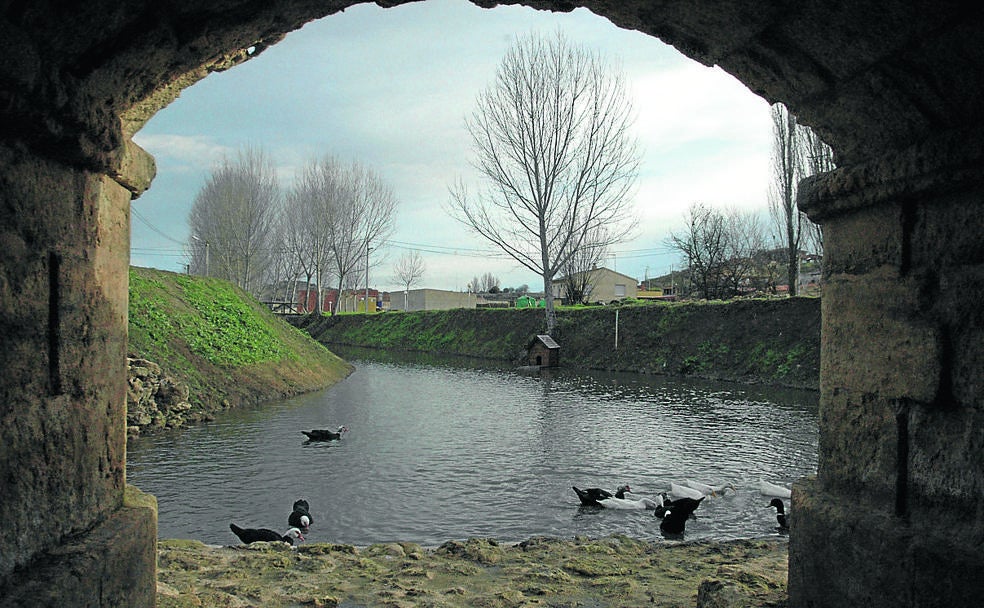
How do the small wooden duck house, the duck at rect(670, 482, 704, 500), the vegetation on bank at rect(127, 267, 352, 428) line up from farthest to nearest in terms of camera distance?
the small wooden duck house
the vegetation on bank at rect(127, 267, 352, 428)
the duck at rect(670, 482, 704, 500)

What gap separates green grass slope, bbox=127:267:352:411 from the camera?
498 inches

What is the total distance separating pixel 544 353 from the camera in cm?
2422

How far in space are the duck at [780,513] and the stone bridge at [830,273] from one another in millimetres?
3235

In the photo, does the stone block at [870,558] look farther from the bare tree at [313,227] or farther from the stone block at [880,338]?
the bare tree at [313,227]

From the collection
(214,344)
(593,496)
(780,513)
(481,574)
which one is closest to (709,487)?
(780,513)

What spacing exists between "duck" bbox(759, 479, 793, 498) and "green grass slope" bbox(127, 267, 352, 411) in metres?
9.67

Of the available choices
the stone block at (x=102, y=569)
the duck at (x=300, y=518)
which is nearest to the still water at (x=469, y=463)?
the duck at (x=300, y=518)

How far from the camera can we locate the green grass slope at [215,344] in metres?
12.7

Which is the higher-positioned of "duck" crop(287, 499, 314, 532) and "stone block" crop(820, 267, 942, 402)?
"stone block" crop(820, 267, 942, 402)

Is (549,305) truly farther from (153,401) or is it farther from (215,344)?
(153,401)

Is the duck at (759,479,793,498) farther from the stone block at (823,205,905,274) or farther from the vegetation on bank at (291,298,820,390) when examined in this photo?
the vegetation on bank at (291,298,820,390)

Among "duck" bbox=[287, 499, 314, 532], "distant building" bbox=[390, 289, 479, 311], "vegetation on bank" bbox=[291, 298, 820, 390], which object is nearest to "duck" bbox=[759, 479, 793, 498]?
"duck" bbox=[287, 499, 314, 532]

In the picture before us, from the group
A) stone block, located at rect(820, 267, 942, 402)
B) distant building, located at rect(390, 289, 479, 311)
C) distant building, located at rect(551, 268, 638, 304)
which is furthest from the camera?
distant building, located at rect(390, 289, 479, 311)

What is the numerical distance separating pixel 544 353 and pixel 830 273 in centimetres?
2135
